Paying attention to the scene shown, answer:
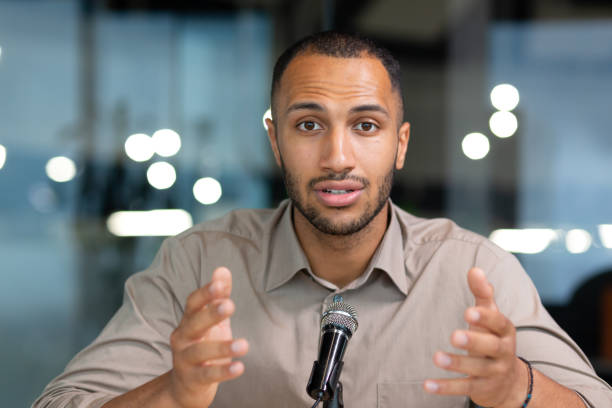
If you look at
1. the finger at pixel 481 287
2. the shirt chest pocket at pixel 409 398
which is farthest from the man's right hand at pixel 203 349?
the shirt chest pocket at pixel 409 398

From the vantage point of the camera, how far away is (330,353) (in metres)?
1.04

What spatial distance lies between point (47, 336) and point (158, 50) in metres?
1.89

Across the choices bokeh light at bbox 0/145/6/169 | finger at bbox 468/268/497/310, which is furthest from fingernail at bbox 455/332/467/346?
bokeh light at bbox 0/145/6/169

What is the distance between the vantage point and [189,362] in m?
1.04

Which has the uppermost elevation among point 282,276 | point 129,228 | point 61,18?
point 61,18

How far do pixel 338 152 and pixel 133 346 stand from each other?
68cm

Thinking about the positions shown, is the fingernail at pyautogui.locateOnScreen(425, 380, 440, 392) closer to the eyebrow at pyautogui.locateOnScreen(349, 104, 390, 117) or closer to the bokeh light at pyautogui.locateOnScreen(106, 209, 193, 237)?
the eyebrow at pyautogui.locateOnScreen(349, 104, 390, 117)

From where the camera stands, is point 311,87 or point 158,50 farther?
point 158,50

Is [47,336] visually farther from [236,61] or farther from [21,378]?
[236,61]

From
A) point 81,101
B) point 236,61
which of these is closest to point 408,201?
point 236,61

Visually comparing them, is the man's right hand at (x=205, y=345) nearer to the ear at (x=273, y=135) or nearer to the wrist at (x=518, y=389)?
the wrist at (x=518, y=389)

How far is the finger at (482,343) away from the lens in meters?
0.96

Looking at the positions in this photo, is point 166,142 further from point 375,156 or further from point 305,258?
point 375,156

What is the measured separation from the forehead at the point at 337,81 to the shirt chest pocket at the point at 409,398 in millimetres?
677
